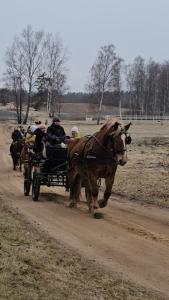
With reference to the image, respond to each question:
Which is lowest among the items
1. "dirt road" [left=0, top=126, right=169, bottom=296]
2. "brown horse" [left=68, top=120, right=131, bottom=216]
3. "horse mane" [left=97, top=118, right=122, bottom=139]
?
"dirt road" [left=0, top=126, right=169, bottom=296]

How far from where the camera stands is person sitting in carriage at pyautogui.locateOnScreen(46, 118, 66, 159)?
15.5m

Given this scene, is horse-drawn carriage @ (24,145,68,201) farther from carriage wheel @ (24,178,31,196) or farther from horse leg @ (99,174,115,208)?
horse leg @ (99,174,115,208)

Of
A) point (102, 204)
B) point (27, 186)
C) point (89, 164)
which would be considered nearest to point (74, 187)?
point (102, 204)

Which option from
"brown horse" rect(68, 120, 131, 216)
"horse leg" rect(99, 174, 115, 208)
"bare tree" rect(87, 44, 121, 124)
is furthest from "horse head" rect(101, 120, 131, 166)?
"bare tree" rect(87, 44, 121, 124)

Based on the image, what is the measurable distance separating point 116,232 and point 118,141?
2.32 m

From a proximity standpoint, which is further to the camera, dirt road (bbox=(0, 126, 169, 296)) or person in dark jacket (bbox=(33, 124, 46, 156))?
person in dark jacket (bbox=(33, 124, 46, 156))

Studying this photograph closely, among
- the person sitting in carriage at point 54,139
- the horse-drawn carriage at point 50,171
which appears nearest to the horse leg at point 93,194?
the horse-drawn carriage at point 50,171

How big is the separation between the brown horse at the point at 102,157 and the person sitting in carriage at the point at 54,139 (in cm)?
167

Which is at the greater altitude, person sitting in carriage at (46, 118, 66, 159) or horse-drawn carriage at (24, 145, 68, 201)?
person sitting in carriage at (46, 118, 66, 159)

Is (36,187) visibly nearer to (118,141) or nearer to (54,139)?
(54,139)

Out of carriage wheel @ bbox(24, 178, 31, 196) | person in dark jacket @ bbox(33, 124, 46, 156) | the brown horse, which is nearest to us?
the brown horse

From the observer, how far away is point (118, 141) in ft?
40.5

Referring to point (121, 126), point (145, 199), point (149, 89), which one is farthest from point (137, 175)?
point (149, 89)

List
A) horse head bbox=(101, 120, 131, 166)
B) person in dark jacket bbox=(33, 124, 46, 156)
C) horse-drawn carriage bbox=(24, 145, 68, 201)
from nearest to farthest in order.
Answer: horse head bbox=(101, 120, 131, 166) < horse-drawn carriage bbox=(24, 145, 68, 201) < person in dark jacket bbox=(33, 124, 46, 156)
